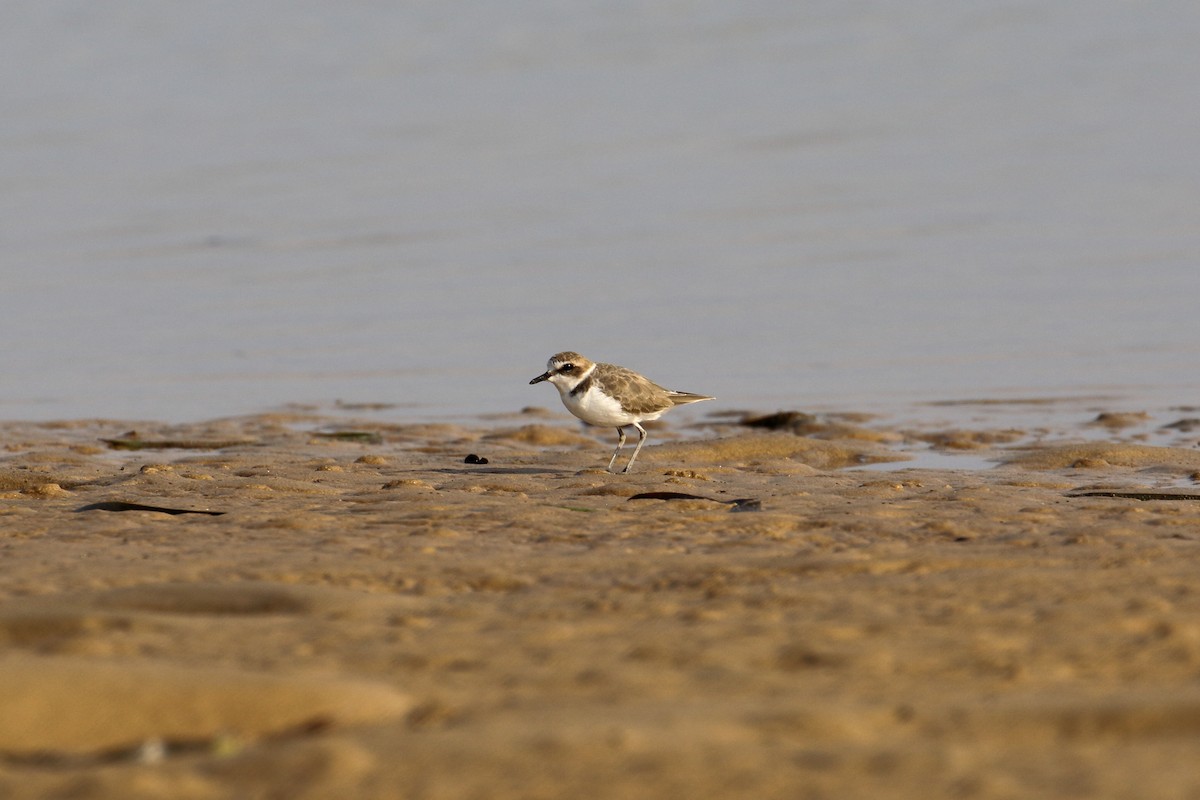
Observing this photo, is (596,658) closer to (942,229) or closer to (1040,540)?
(1040,540)

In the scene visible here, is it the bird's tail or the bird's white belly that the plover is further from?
the bird's tail

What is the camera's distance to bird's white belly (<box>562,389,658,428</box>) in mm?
9445

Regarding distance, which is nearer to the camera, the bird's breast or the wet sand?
the wet sand

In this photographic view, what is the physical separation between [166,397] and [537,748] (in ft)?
39.0

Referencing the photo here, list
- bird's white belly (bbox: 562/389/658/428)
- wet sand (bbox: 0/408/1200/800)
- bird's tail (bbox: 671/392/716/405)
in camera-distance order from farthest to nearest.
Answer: bird's tail (bbox: 671/392/716/405)
bird's white belly (bbox: 562/389/658/428)
wet sand (bbox: 0/408/1200/800)

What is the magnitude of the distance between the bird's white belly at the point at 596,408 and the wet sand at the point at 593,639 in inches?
47.5

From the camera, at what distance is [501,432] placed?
39.3ft

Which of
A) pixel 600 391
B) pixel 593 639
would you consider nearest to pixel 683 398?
pixel 600 391

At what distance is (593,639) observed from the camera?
170 inches

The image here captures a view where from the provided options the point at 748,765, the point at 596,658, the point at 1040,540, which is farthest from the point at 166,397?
the point at 748,765

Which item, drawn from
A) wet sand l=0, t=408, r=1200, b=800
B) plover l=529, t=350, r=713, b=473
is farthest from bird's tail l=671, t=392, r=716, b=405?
wet sand l=0, t=408, r=1200, b=800

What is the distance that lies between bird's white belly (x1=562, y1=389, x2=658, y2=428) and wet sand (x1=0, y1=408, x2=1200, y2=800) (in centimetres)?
121

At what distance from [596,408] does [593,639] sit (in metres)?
5.19

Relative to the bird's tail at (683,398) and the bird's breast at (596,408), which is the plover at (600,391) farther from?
the bird's tail at (683,398)
